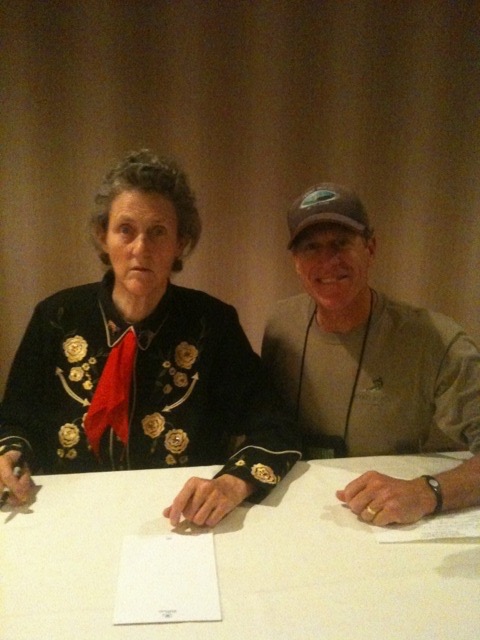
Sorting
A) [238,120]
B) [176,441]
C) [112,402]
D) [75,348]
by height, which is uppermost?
[238,120]

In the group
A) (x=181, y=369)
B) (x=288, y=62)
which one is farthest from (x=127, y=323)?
(x=288, y=62)

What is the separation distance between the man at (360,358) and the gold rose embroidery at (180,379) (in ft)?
1.02

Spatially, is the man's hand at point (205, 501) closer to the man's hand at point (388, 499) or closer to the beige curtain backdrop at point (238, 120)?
the man's hand at point (388, 499)

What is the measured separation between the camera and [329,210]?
1.25 metres

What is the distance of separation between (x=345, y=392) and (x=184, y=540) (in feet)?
2.02

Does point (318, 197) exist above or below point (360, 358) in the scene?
above

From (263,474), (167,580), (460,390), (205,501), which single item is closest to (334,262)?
(460,390)

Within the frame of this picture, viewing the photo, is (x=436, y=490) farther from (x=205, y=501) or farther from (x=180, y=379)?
(x=180, y=379)

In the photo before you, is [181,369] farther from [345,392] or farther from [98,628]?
[98,628]

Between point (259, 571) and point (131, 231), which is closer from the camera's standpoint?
point (259, 571)

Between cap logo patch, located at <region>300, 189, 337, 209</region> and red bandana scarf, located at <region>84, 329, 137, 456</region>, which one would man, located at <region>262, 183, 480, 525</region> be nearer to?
cap logo patch, located at <region>300, 189, 337, 209</region>

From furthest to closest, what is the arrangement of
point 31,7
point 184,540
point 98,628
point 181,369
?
1. point 31,7
2. point 181,369
3. point 184,540
4. point 98,628

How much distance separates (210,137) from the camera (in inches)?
77.8

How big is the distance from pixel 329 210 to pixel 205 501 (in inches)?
29.8
